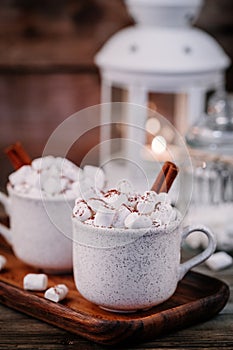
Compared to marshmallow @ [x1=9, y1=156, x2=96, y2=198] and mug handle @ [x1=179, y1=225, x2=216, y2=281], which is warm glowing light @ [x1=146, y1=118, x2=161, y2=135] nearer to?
marshmallow @ [x1=9, y1=156, x2=96, y2=198]

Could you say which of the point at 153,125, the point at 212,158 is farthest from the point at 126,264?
the point at 153,125

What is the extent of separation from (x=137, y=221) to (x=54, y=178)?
0.26 metres

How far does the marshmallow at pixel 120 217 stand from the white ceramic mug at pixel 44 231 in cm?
19

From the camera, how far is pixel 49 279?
1.29 metres

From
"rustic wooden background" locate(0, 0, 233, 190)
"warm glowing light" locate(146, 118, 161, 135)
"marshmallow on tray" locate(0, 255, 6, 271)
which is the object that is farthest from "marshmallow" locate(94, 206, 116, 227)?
"rustic wooden background" locate(0, 0, 233, 190)

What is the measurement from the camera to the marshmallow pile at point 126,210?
108cm

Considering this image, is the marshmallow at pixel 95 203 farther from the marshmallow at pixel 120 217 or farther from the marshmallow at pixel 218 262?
the marshmallow at pixel 218 262

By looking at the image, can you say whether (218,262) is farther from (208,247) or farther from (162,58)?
(162,58)

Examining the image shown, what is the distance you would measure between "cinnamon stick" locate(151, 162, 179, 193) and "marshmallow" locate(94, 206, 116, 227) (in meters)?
0.12

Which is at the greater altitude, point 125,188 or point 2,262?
point 125,188

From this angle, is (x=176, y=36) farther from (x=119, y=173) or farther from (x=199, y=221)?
(x=199, y=221)

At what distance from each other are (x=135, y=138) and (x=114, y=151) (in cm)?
17

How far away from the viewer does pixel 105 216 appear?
42.6 inches

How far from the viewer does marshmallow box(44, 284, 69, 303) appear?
3.85 ft
